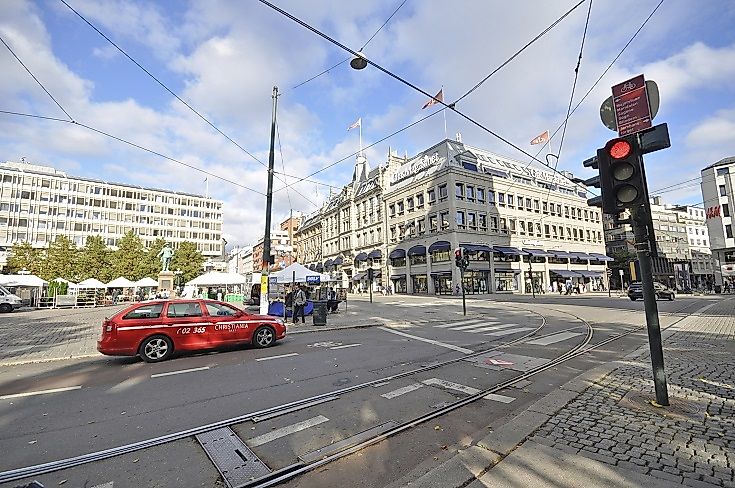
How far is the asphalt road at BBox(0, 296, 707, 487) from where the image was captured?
385cm

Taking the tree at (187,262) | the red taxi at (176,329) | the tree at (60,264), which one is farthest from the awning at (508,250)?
the tree at (60,264)

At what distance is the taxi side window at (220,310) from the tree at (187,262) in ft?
147

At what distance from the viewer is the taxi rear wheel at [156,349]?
29.1 feet

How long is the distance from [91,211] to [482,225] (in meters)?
82.7

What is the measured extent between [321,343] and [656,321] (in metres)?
8.58

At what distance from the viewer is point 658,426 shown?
4254mm

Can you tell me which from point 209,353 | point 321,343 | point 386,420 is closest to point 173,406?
point 386,420

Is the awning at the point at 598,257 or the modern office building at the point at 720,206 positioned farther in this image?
the awning at the point at 598,257

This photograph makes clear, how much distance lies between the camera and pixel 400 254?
49094 mm

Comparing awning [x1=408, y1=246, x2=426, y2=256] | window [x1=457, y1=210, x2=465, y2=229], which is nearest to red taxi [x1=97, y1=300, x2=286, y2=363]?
window [x1=457, y1=210, x2=465, y2=229]

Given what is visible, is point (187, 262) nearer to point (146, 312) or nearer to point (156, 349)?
point (146, 312)

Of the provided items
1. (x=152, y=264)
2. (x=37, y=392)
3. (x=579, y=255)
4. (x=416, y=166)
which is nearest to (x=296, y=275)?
(x=37, y=392)

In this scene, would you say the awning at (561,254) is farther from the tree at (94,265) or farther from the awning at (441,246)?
the tree at (94,265)

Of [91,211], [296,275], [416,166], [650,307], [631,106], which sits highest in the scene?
[91,211]
